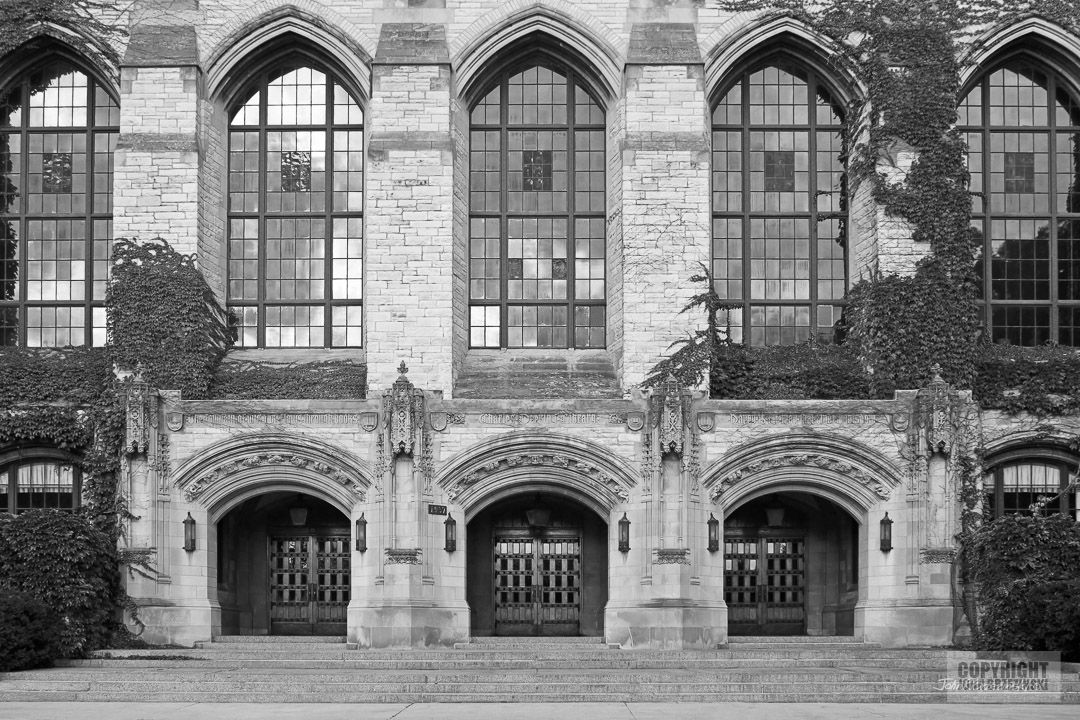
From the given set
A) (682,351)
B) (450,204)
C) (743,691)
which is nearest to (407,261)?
(450,204)

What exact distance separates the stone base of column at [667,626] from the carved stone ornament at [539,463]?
7.50ft

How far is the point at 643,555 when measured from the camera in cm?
2931

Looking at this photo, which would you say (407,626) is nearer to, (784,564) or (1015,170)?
(784,564)

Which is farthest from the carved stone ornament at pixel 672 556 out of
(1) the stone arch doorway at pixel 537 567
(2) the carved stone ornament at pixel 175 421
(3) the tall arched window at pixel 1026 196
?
(2) the carved stone ornament at pixel 175 421

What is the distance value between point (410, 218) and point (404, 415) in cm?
454

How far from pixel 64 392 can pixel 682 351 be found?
1306 centimetres

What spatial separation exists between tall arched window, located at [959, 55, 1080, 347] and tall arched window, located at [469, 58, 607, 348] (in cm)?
861

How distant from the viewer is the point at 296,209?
33.3m

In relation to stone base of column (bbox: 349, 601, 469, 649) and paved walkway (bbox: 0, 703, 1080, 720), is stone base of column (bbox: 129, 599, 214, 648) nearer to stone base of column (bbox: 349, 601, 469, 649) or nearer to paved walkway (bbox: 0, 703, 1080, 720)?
stone base of column (bbox: 349, 601, 469, 649)

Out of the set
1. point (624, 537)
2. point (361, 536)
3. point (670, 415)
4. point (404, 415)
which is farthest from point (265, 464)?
point (670, 415)

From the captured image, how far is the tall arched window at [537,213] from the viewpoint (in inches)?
1299

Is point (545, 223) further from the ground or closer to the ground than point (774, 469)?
further from the ground

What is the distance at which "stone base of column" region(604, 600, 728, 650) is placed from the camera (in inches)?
1129

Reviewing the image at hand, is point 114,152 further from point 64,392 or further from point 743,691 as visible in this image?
point 743,691
